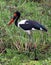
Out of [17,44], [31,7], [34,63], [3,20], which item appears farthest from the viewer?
[31,7]

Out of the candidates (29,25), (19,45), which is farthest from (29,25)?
(19,45)

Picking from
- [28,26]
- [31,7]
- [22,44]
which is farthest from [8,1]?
[22,44]

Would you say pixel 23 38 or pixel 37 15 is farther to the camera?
pixel 37 15

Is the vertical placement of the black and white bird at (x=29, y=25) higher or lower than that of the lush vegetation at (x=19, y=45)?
higher

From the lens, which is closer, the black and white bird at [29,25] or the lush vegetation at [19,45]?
the lush vegetation at [19,45]

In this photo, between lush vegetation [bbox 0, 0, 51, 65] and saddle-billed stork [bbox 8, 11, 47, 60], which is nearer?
lush vegetation [bbox 0, 0, 51, 65]

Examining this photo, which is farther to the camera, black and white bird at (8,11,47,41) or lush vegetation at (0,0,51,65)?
black and white bird at (8,11,47,41)

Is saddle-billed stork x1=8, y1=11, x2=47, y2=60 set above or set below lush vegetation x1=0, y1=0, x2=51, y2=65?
above

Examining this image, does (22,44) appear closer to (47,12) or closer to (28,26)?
(28,26)

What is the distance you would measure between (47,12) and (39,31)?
5.06 feet

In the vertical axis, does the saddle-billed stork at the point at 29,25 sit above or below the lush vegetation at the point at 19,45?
above

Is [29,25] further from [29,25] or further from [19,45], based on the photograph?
[19,45]

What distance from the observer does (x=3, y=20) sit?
7199 mm

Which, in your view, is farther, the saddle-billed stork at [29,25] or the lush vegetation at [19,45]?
the saddle-billed stork at [29,25]
